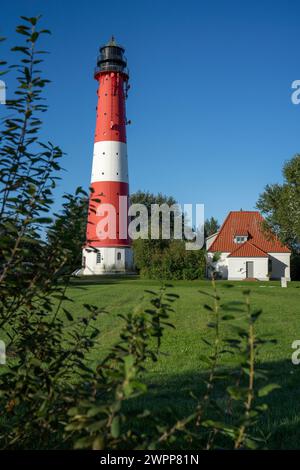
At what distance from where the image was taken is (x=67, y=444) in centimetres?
313

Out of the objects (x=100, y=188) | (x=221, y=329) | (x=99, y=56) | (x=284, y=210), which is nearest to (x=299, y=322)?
(x=221, y=329)

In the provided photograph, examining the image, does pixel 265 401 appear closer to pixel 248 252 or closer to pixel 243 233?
pixel 248 252

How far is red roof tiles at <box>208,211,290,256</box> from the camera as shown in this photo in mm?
49281

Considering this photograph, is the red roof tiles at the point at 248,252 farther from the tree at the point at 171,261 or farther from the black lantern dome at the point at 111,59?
the black lantern dome at the point at 111,59

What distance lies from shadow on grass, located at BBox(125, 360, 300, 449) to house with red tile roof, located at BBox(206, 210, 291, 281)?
39.9 meters

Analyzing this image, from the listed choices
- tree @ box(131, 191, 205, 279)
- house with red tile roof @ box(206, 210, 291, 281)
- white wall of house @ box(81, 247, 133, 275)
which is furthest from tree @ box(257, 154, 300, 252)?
white wall of house @ box(81, 247, 133, 275)

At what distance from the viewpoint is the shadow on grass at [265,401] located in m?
4.13

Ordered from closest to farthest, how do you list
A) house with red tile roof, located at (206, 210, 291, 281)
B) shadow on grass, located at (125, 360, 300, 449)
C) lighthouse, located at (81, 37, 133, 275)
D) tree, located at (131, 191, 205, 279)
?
1. shadow on grass, located at (125, 360, 300, 449)
2. tree, located at (131, 191, 205, 279)
3. lighthouse, located at (81, 37, 133, 275)
4. house with red tile roof, located at (206, 210, 291, 281)

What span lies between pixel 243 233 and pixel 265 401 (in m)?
46.3

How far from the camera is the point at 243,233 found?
50.6 meters

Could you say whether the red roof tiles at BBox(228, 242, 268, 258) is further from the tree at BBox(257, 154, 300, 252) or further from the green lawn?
the green lawn

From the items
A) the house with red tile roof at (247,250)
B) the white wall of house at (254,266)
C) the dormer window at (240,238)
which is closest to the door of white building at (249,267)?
the house with red tile roof at (247,250)
